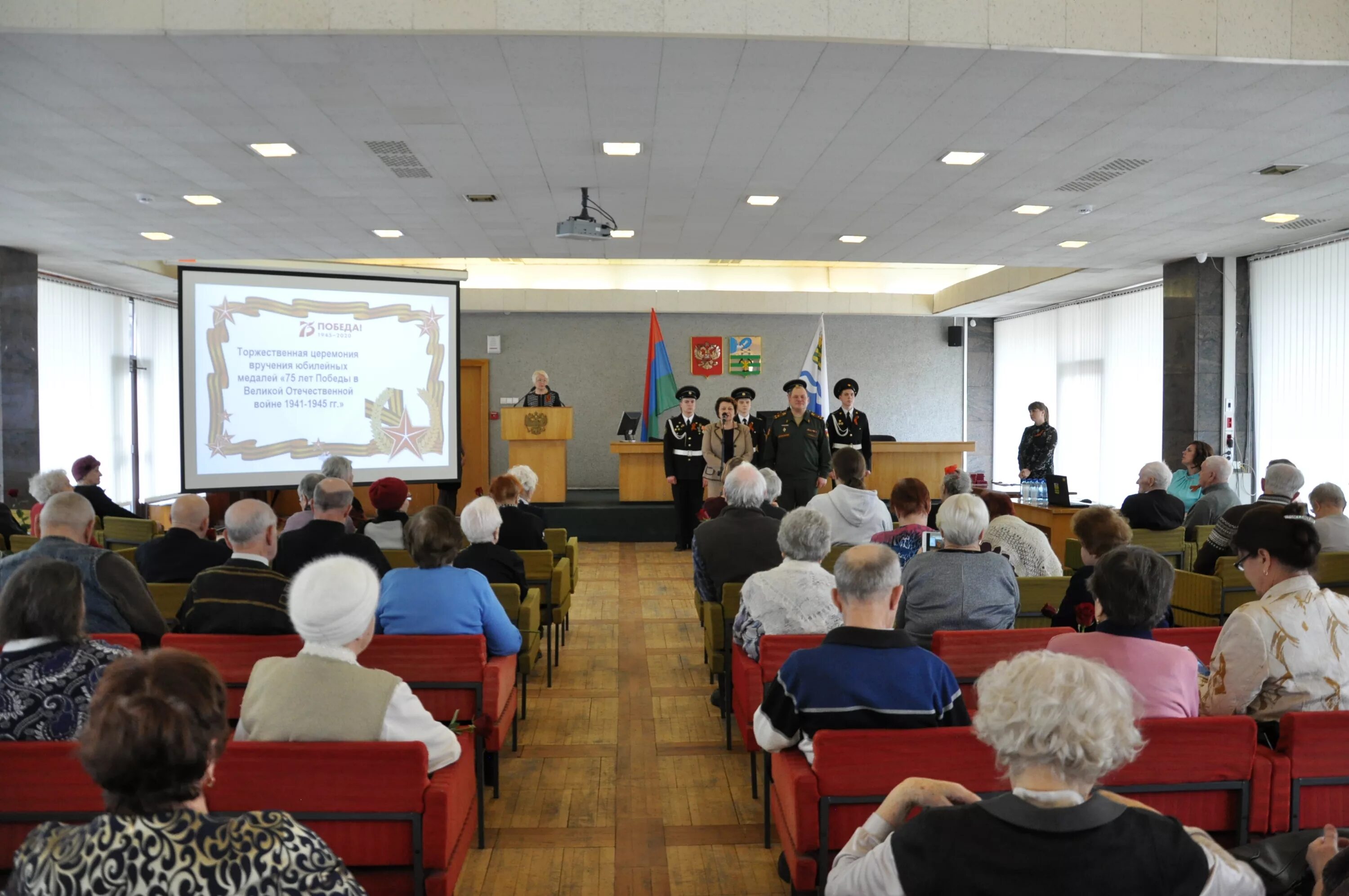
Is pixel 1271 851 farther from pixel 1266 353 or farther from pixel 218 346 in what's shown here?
pixel 1266 353

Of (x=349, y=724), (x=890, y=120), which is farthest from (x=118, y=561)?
(x=890, y=120)

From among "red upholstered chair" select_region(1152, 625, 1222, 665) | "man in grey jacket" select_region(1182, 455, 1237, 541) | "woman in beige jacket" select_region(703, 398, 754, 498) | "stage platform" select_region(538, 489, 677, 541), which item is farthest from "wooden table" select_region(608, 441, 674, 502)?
"red upholstered chair" select_region(1152, 625, 1222, 665)

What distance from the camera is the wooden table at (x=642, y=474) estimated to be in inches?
463

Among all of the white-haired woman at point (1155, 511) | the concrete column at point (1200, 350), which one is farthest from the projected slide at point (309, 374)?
the concrete column at point (1200, 350)

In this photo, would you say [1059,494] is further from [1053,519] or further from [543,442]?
[543,442]

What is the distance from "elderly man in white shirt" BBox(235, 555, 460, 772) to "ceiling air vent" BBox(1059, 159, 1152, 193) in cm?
623

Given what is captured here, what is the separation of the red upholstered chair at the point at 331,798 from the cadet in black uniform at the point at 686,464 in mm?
7945

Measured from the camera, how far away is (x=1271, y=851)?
2.03 meters

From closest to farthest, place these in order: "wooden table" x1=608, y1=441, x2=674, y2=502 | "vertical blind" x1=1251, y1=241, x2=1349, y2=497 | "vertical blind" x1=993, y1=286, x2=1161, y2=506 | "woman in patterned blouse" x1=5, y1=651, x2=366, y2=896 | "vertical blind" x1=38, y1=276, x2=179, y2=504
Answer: "woman in patterned blouse" x1=5, y1=651, x2=366, y2=896, "vertical blind" x1=1251, y1=241, x2=1349, y2=497, "vertical blind" x1=38, y1=276, x2=179, y2=504, "wooden table" x1=608, y1=441, x2=674, y2=502, "vertical blind" x1=993, y1=286, x2=1161, y2=506

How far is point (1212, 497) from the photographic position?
655cm

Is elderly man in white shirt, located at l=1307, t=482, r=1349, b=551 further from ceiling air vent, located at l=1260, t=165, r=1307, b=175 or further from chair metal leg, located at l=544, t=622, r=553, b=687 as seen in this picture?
chair metal leg, located at l=544, t=622, r=553, b=687

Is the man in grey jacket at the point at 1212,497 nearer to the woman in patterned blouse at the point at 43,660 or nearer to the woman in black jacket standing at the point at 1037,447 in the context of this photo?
the woman in black jacket standing at the point at 1037,447

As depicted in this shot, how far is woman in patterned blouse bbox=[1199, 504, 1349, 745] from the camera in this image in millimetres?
2580

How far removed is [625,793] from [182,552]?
7.50 feet
